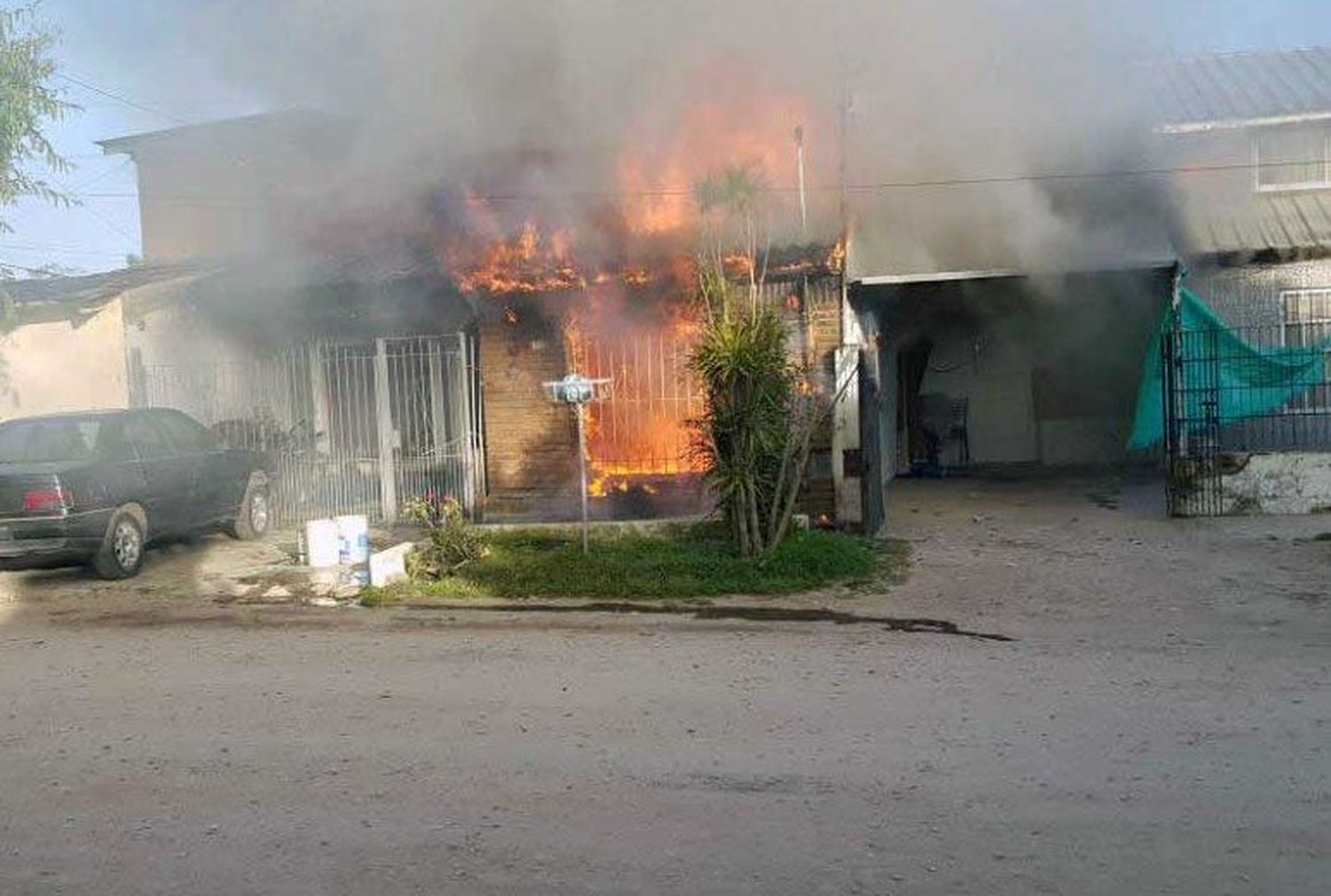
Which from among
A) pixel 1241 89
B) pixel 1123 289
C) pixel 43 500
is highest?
pixel 1241 89

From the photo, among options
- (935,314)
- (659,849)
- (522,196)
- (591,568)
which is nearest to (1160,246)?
(935,314)

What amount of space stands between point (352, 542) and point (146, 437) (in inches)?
82.9

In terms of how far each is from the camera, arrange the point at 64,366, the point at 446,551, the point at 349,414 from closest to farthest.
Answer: the point at 446,551, the point at 349,414, the point at 64,366

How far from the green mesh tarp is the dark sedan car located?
8.92 meters

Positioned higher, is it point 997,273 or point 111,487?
point 997,273

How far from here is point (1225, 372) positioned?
34.1 feet

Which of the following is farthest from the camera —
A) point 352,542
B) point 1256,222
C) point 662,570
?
point 1256,222

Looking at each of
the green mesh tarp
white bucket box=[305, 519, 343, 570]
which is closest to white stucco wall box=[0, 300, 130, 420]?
white bucket box=[305, 519, 343, 570]

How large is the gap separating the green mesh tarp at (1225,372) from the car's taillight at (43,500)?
373 inches

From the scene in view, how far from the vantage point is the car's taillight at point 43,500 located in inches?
325

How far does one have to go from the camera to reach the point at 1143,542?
8969 millimetres

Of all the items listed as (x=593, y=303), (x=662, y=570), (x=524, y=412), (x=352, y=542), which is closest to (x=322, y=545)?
(x=352, y=542)

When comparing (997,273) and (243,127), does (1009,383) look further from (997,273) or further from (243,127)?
(243,127)

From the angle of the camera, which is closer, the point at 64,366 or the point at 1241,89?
the point at 64,366
